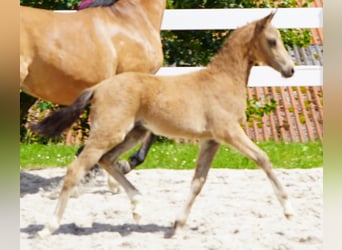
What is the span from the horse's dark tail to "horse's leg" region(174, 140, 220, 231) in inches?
30.9

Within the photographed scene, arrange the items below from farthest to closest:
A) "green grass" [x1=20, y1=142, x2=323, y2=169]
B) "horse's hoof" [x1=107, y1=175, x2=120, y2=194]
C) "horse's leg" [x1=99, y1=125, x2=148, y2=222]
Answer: "green grass" [x1=20, y1=142, x2=323, y2=169] < "horse's hoof" [x1=107, y1=175, x2=120, y2=194] < "horse's leg" [x1=99, y1=125, x2=148, y2=222]

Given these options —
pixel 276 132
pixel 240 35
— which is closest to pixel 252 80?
pixel 276 132

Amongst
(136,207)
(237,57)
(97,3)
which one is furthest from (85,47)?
(136,207)

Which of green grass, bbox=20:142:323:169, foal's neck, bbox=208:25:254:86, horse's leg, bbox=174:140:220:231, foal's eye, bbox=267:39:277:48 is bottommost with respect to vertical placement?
green grass, bbox=20:142:323:169

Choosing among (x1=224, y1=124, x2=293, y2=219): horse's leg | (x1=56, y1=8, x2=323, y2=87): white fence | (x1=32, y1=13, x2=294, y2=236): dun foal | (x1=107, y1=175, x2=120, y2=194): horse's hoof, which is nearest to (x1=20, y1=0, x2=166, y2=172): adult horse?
(x1=107, y1=175, x2=120, y2=194): horse's hoof

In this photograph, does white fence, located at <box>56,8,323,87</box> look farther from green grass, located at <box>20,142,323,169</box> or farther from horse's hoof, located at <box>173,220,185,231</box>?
horse's hoof, located at <box>173,220,185,231</box>

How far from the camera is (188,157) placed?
6.88 meters

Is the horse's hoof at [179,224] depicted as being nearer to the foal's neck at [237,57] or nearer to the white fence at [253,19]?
the foal's neck at [237,57]

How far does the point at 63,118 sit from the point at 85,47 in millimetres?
1156

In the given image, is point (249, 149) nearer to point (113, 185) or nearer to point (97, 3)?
point (113, 185)

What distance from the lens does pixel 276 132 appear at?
378 inches

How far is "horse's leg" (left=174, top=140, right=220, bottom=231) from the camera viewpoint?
4145 millimetres

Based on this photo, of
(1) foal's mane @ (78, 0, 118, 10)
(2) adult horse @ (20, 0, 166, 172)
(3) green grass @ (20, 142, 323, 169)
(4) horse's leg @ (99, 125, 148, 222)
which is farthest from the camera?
(3) green grass @ (20, 142, 323, 169)

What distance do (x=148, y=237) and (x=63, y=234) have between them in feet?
1.71
